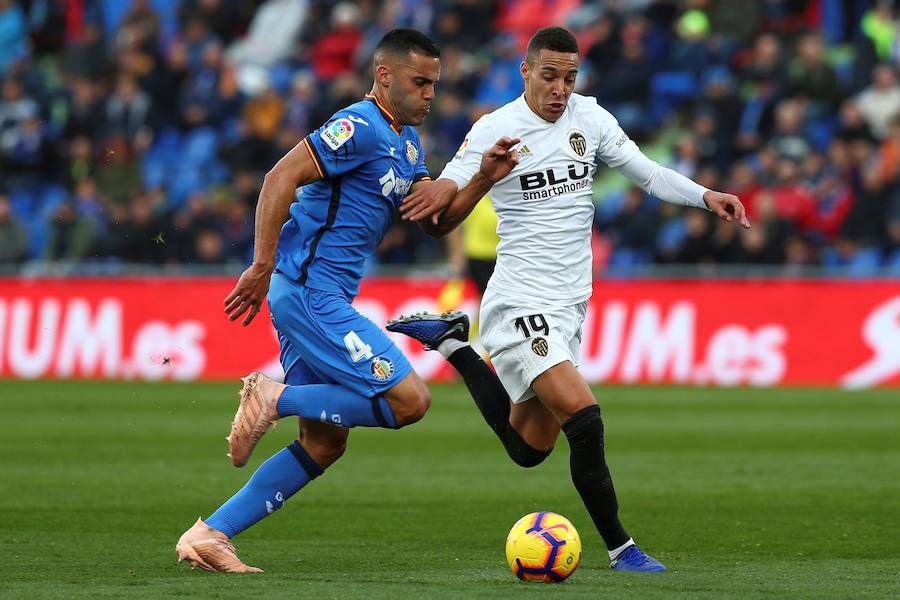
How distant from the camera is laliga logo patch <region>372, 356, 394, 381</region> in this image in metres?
7.25

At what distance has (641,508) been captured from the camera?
9.85 m

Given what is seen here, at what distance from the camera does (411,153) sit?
7648mm

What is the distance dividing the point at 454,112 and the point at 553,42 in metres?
14.6

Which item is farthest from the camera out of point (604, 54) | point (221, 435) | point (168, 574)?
point (604, 54)

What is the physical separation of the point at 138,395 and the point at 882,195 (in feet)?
30.1

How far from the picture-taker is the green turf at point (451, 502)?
22.7 feet

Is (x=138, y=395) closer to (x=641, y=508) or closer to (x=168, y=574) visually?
(x=641, y=508)

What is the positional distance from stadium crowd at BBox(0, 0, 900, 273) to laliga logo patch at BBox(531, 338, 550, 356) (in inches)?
479

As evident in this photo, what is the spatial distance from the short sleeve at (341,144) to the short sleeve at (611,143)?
52.3 inches

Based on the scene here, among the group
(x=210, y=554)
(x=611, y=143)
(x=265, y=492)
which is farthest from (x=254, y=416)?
(x=611, y=143)

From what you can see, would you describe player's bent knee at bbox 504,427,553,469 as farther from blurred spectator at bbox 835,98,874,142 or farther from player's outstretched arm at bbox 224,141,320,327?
blurred spectator at bbox 835,98,874,142

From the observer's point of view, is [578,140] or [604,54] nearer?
[578,140]

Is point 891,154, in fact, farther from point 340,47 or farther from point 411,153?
point 411,153

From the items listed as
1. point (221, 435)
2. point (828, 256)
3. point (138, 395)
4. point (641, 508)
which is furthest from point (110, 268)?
point (641, 508)
